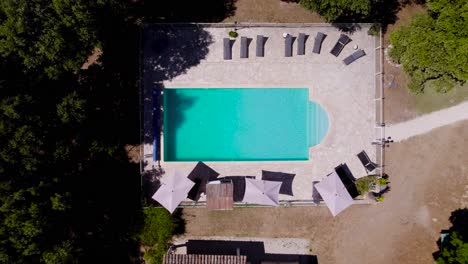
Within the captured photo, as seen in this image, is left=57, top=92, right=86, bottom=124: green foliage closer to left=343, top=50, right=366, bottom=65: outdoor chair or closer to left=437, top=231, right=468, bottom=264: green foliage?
left=343, top=50, right=366, bottom=65: outdoor chair

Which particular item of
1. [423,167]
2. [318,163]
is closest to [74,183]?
[318,163]

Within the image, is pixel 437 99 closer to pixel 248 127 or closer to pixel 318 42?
pixel 318 42

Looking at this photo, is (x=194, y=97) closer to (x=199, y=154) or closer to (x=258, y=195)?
(x=199, y=154)

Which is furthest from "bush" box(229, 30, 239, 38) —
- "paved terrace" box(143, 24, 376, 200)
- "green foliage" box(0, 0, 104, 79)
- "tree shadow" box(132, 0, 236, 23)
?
"green foliage" box(0, 0, 104, 79)

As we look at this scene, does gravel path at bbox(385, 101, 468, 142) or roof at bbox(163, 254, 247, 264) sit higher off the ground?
gravel path at bbox(385, 101, 468, 142)

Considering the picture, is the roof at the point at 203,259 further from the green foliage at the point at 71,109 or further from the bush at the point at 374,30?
the bush at the point at 374,30
